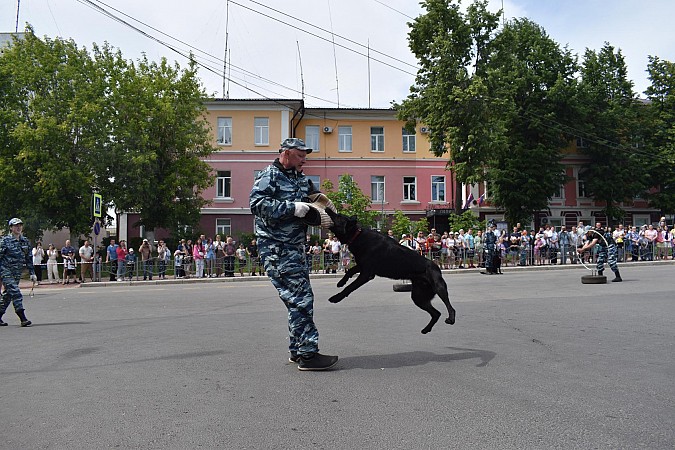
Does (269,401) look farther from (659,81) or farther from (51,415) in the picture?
(659,81)

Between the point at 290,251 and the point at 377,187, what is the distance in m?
39.6

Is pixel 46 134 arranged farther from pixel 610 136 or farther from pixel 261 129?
pixel 610 136

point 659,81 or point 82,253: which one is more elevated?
point 659,81

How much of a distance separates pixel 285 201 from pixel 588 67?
4884cm

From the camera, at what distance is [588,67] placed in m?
46.9

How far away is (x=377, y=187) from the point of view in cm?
4456

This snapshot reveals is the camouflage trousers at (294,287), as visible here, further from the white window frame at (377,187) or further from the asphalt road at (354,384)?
the white window frame at (377,187)

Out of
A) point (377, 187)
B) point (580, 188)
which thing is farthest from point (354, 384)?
point (580, 188)

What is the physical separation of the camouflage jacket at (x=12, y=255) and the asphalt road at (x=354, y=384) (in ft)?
4.24

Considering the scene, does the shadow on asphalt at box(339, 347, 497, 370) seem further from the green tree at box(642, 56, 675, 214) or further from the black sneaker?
the green tree at box(642, 56, 675, 214)

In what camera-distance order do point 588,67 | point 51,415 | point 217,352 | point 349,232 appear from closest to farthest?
point 51,415, point 349,232, point 217,352, point 588,67

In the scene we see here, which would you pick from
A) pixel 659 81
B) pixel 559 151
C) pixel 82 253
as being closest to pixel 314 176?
pixel 559 151

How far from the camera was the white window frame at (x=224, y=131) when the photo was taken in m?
42.1

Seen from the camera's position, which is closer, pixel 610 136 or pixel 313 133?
pixel 313 133
